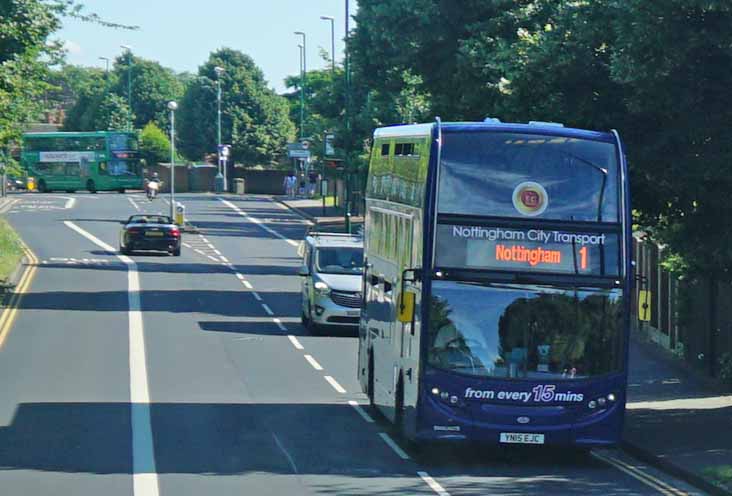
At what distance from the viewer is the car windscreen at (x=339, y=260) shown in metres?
33.2

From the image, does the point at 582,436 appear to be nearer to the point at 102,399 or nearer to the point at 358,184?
the point at 102,399

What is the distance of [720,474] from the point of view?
15695 millimetres

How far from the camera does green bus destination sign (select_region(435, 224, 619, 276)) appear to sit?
1656 centimetres

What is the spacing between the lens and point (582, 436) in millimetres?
16844

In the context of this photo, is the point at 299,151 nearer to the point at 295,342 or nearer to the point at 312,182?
the point at 312,182

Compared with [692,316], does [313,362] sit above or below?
below

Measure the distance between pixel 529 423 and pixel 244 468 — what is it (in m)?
3.04

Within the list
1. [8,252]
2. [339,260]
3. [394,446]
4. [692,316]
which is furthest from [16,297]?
[394,446]

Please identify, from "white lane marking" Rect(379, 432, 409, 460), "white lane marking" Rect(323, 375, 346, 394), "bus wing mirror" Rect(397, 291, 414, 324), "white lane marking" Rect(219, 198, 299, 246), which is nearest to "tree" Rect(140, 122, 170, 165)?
"white lane marking" Rect(219, 198, 299, 246)

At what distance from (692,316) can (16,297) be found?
790 inches

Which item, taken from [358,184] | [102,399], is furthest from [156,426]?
[358,184]

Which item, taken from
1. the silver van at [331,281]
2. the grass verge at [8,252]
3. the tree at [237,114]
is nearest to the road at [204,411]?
the silver van at [331,281]

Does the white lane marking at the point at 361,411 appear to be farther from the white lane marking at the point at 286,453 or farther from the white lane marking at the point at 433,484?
the white lane marking at the point at 433,484

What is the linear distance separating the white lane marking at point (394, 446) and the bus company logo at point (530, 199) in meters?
3.29
